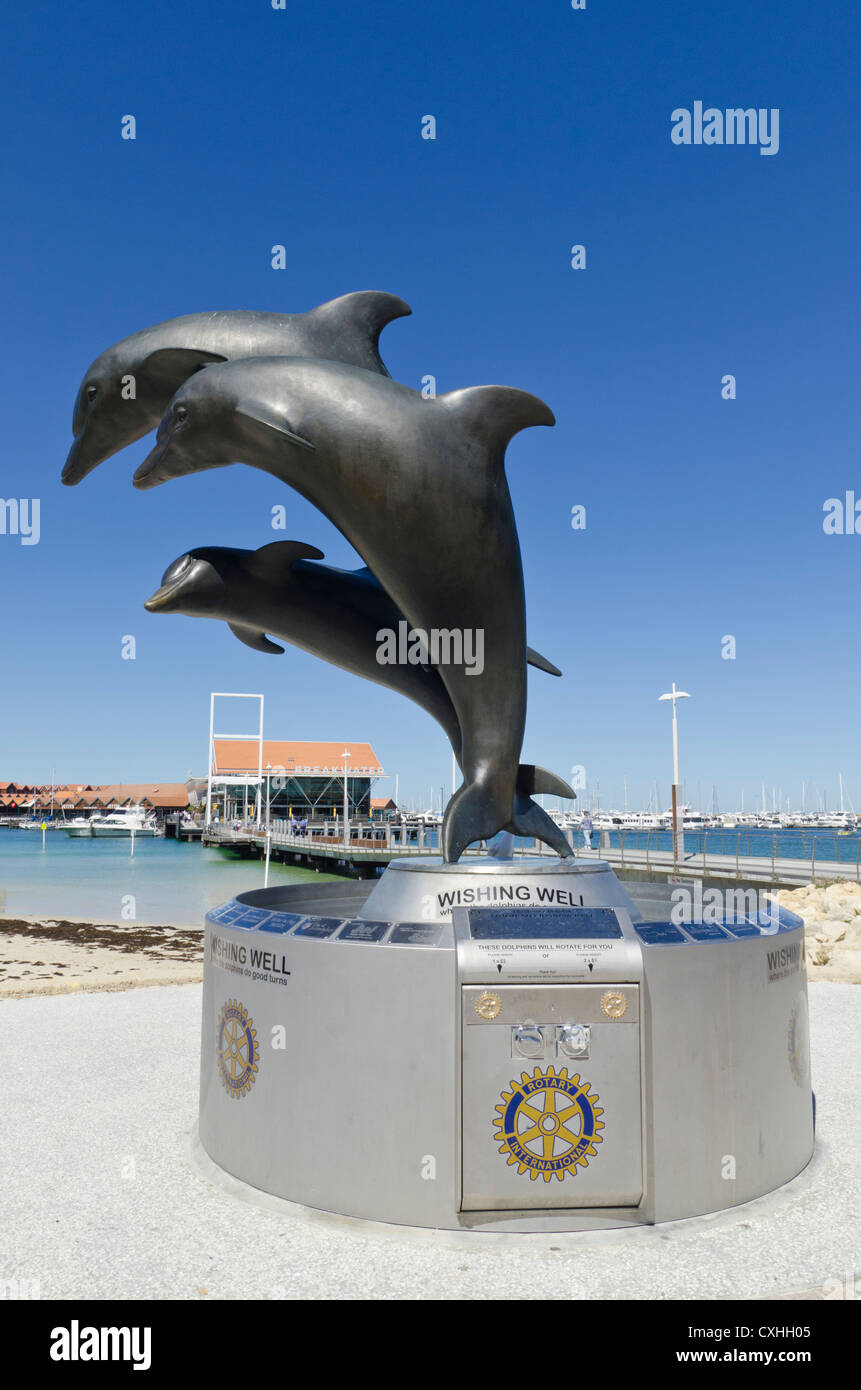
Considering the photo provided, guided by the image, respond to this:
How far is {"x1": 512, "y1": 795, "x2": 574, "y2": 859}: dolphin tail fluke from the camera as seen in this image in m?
7.93

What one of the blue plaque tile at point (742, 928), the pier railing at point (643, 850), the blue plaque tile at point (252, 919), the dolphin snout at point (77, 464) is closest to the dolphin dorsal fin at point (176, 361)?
the dolphin snout at point (77, 464)

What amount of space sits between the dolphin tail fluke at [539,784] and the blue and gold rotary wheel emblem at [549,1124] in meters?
3.19

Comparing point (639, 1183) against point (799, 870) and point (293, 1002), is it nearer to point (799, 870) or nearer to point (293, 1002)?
point (293, 1002)

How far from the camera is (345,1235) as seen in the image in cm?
511

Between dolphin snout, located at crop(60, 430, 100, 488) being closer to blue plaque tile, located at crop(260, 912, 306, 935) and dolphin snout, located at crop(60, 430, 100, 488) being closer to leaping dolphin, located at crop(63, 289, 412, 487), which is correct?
leaping dolphin, located at crop(63, 289, 412, 487)

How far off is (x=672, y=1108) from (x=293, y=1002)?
2369 mm

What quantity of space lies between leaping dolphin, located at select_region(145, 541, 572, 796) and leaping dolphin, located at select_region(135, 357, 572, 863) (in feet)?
2.97

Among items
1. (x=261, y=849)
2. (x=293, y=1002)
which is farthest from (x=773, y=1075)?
(x=261, y=849)

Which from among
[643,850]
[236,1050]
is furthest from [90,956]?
[643,850]

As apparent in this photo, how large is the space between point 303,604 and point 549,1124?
492 centimetres

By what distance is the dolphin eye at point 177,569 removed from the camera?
8.02 m

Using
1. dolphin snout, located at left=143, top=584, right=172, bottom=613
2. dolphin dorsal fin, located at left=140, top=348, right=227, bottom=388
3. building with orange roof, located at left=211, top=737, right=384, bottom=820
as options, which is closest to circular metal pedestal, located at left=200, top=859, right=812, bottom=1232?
dolphin snout, located at left=143, top=584, right=172, bottom=613

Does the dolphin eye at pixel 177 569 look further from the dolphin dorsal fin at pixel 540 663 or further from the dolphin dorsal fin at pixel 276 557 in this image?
the dolphin dorsal fin at pixel 540 663

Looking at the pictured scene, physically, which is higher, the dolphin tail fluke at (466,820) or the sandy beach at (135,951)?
the dolphin tail fluke at (466,820)
